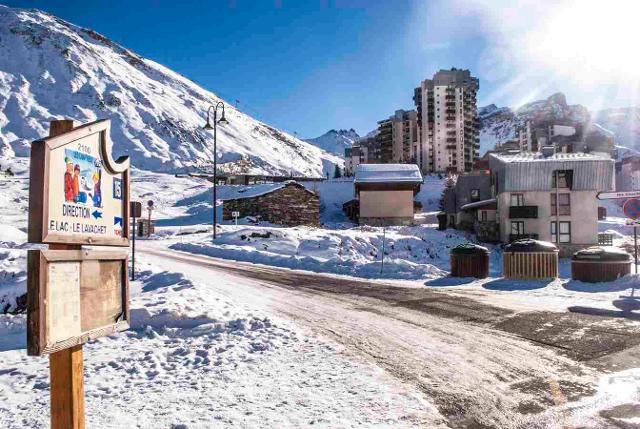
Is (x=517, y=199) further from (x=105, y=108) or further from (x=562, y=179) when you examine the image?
(x=105, y=108)

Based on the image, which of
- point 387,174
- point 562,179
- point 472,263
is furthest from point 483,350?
point 387,174

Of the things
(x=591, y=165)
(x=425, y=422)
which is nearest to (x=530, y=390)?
Answer: (x=425, y=422)

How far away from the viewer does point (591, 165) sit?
34750 mm

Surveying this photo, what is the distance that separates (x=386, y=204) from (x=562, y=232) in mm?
23788

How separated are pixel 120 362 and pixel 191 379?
1530 millimetres

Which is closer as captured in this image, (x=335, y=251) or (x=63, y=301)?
(x=63, y=301)

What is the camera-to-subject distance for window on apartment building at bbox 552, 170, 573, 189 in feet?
116

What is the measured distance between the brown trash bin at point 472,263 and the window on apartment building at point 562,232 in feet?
68.6

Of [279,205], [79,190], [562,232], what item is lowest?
[562,232]

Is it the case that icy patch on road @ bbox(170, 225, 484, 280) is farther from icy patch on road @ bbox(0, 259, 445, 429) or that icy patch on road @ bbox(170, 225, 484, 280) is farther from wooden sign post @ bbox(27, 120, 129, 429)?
wooden sign post @ bbox(27, 120, 129, 429)

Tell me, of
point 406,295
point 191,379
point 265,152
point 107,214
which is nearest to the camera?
point 107,214

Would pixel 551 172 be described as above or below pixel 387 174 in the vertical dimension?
below

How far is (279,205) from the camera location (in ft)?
154

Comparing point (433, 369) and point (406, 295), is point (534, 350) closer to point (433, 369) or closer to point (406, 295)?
point (433, 369)
